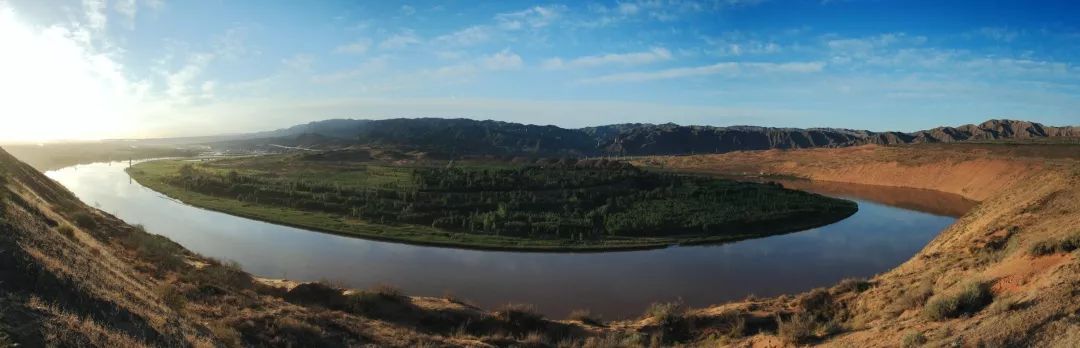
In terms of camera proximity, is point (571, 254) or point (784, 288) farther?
point (571, 254)

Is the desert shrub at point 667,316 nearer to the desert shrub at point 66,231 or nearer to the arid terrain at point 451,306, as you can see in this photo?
the arid terrain at point 451,306

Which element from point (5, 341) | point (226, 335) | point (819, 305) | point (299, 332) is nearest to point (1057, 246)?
point (819, 305)

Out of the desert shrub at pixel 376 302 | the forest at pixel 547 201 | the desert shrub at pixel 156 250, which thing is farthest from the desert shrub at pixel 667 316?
the forest at pixel 547 201

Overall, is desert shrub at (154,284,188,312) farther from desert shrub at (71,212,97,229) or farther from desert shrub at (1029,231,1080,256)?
desert shrub at (1029,231,1080,256)

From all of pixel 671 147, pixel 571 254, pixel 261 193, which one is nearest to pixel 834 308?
pixel 571 254

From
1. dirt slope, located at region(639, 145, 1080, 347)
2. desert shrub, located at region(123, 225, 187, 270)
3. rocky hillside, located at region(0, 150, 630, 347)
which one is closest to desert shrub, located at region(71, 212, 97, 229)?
rocky hillside, located at region(0, 150, 630, 347)

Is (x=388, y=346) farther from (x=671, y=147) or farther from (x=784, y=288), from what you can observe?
(x=671, y=147)
